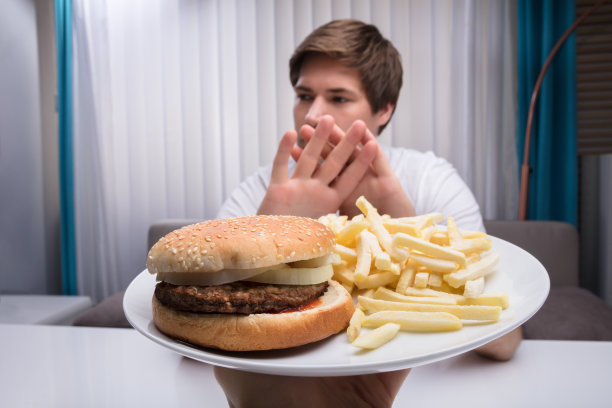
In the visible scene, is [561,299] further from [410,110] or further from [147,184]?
[147,184]

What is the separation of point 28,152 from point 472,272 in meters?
5.01

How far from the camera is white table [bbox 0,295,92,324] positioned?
337 centimetres

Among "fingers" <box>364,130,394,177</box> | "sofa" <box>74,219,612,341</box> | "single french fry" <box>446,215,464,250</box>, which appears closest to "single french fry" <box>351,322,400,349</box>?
"single french fry" <box>446,215,464,250</box>

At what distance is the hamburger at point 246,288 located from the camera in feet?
2.45

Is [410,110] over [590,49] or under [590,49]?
under

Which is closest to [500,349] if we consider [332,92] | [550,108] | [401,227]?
[401,227]

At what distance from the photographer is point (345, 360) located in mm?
700

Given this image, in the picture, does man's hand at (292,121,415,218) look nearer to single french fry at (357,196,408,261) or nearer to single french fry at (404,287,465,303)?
single french fry at (357,196,408,261)

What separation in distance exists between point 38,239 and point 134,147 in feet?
4.76

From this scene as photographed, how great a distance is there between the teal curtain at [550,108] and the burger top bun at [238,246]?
340 centimetres

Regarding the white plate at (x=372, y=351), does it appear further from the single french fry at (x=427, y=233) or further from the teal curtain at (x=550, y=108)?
the teal curtain at (x=550, y=108)

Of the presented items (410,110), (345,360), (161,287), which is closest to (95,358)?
Answer: (161,287)

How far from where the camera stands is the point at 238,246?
79cm

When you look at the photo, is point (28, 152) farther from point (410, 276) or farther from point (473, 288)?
point (473, 288)
